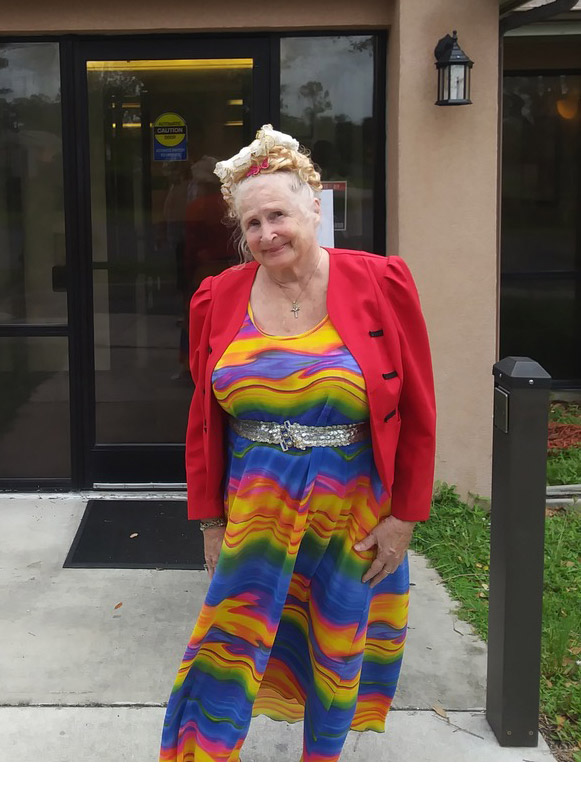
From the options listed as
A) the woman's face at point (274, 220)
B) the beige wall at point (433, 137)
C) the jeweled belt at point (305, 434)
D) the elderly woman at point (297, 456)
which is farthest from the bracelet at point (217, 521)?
the beige wall at point (433, 137)

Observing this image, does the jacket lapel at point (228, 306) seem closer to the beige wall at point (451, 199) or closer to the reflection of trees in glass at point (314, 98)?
the beige wall at point (451, 199)

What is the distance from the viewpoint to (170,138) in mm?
5672

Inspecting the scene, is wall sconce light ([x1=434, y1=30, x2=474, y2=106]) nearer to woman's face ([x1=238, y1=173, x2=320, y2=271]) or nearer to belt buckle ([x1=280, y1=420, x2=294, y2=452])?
woman's face ([x1=238, y1=173, x2=320, y2=271])

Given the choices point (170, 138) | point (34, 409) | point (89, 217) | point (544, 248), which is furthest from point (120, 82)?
point (544, 248)

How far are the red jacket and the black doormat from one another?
2246mm

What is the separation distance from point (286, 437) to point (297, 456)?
0.19ft

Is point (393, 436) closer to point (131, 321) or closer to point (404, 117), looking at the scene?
point (404, 117)

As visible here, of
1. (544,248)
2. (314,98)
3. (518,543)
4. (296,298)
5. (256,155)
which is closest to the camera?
(256,155)

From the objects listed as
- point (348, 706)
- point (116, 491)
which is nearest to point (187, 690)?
point (348, 706)

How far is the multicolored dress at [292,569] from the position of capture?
2527 mm

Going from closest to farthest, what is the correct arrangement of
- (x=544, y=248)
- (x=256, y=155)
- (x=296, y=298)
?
(x=256, y=155), (x=296, y=298), (x=544, y=248)

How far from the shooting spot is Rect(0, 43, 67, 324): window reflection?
5629 millimetres

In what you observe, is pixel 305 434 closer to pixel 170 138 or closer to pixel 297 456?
pixel 297 456

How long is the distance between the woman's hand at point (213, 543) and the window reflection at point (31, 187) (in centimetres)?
329
